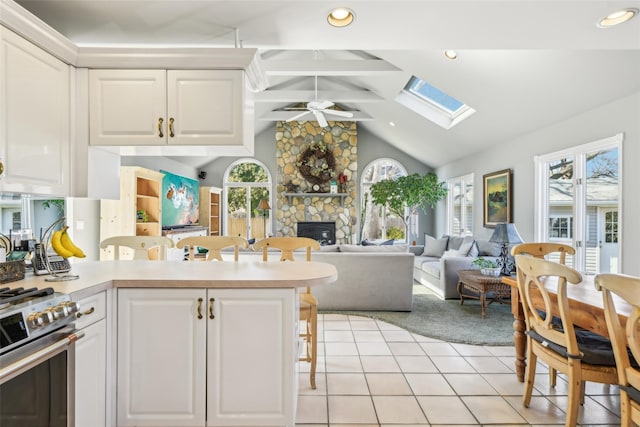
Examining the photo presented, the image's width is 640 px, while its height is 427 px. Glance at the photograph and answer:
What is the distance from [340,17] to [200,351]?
2.03 metres

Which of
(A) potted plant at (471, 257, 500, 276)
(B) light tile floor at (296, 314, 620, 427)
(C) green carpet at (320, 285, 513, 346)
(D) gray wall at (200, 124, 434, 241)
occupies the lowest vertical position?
(B) light tile floor at (296, 314, 620, 427)

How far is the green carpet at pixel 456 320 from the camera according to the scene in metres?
3.31

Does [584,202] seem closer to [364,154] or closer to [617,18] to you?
[617,18]

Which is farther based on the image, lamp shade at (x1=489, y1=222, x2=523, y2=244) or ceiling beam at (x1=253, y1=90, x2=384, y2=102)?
ceiling beam at (x1=253, y1=90, x2=384, y2=102)

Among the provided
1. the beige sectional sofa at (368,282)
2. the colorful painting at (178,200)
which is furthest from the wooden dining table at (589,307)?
the colorful painting at (178,200)

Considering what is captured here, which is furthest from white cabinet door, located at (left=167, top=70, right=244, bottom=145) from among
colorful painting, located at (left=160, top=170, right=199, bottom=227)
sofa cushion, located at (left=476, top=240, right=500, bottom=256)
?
sofa cushion, located at (left=476, top=240, right=500, bottom=256)

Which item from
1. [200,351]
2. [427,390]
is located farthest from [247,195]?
[200,351]

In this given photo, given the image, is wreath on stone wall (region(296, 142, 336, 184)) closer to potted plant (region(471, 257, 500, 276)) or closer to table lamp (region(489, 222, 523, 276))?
potted plant (region(471, 257, 500, 276))

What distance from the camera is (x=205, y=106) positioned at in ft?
6.77

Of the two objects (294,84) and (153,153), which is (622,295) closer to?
(153,153)

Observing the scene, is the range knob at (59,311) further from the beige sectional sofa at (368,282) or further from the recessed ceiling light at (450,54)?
the recessed ceiling light at (450,54)

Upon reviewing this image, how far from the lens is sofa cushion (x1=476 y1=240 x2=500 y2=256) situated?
516cm

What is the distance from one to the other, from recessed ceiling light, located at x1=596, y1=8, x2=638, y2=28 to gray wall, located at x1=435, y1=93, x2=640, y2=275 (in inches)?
59.2

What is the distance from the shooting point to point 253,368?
1721 mm
